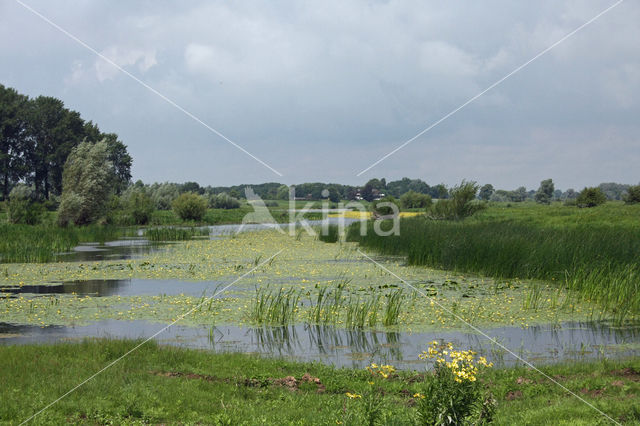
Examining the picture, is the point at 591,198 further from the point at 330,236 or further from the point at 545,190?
the point at 545,190

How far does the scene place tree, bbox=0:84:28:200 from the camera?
64250 mm

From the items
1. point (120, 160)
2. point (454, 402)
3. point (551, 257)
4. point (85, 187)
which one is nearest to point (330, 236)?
point (551, 257)

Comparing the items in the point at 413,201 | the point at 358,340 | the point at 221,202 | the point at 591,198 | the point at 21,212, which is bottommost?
the point at 358,340

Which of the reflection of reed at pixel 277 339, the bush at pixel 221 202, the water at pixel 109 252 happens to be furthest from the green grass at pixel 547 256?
the bush at pixel 221 202

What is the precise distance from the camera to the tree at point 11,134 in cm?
6425

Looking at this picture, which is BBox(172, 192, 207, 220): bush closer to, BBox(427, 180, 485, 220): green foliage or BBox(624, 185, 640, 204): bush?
BBox(427, 180, 485, 220): green foliage

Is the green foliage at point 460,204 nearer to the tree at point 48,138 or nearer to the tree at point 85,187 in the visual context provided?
the tree at point 85,187

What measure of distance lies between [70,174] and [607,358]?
139 ft

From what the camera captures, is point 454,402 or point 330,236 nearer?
point 454,402

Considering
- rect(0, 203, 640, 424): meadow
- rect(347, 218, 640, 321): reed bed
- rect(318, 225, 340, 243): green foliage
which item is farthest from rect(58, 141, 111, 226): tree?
rect(347, 218, 640, 321): reed bed

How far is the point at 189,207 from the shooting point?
192ft

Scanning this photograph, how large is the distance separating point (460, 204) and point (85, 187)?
29.1 meters

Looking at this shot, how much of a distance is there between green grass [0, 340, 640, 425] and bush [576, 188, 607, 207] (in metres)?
46.6

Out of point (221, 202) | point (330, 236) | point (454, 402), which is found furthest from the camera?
point (221, 202)
